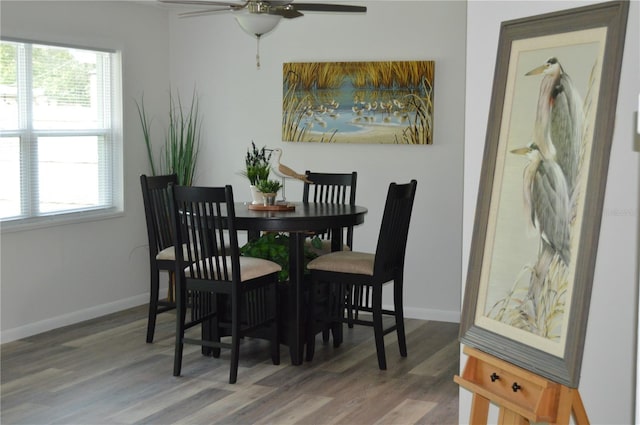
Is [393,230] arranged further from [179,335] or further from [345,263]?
[179,335]

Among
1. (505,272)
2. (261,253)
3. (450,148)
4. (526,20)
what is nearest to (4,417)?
(261,253)

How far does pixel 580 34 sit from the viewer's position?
2.40 m

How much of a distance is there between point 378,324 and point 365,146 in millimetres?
1928

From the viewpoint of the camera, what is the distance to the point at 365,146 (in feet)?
20.7

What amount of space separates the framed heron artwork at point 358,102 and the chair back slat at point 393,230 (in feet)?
4.12

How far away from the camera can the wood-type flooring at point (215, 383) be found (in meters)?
4.06

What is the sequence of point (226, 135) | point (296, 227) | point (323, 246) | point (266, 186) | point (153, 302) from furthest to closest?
point (226, 135) → point (323, 246) → point (153, 302) → point (266, 186) → point (296, 227)

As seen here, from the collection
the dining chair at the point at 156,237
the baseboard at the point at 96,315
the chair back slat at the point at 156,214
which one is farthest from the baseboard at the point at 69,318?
the chair back slat at the point at 156,214

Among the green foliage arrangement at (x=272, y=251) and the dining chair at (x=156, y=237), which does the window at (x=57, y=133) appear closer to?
the dining chair at (x=156, y=237)

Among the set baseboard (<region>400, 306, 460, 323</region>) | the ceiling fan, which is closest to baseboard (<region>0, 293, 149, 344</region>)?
baseboard (<region>400, 306, 460, 323</region>)

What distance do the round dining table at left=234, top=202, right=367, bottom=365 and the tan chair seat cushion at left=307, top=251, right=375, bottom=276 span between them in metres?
0.13

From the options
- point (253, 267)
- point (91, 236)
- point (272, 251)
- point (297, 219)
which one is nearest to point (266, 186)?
point (272, 251)

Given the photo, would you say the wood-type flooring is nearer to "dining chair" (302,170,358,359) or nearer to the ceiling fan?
"dining chair" (302,170,358,359)

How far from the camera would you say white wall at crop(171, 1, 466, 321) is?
20.0 ft
